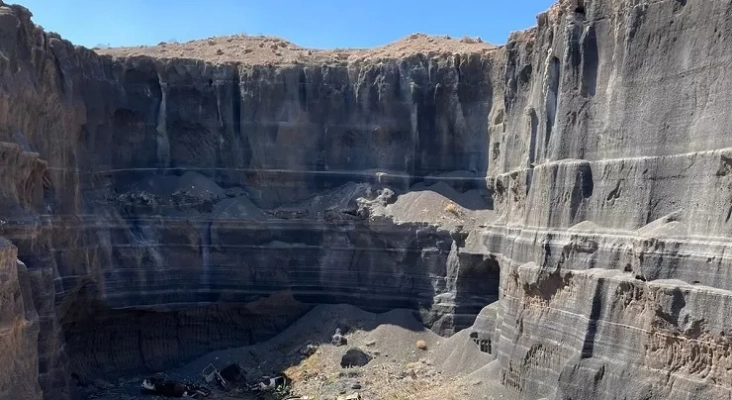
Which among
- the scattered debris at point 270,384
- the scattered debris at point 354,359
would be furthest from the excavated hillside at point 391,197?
the scattered debris at point 270,384

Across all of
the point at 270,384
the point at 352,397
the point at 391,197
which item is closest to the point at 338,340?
the point at 270,384

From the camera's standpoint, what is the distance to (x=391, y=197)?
92.2 feet

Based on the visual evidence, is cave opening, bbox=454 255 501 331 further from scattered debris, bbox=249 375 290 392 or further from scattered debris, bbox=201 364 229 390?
scattered debris, bbox=201 364 229 390

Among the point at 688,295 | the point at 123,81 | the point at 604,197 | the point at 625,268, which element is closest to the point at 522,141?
the point at 604,197

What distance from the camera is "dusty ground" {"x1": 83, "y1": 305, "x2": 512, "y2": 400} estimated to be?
834 inches

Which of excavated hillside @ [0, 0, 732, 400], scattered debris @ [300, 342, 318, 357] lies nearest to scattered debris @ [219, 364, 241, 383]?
scattered debris @ [300, 342, 318, 357]

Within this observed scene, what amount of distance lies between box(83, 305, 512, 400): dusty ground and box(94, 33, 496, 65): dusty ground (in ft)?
39.6

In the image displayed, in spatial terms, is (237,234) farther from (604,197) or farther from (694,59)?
(694,59)

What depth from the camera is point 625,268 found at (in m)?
16.0

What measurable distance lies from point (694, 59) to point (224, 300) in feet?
62.6

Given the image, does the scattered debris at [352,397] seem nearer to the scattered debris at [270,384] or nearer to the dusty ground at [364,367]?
the dusty ground at [364,367]

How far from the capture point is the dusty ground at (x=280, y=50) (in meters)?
30.6

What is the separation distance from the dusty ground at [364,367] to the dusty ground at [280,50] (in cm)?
1208

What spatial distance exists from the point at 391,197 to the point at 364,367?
778 centimetres
